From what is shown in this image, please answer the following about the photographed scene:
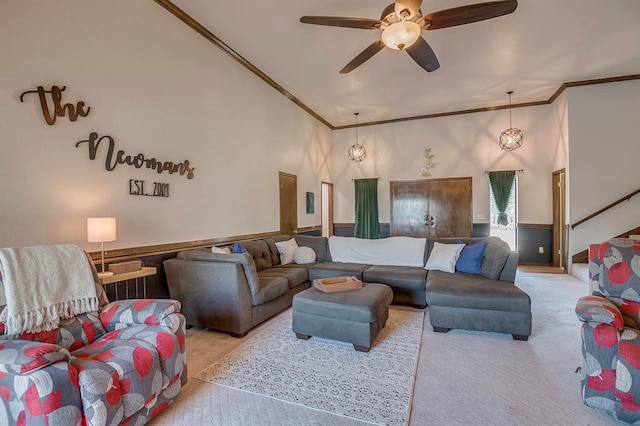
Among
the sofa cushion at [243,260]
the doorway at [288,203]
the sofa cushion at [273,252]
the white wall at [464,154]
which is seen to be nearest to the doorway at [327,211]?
the white wall at [464,154]

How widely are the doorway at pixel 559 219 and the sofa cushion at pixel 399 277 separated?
155 inches

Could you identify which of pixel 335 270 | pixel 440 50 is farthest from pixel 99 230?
pixel 440 50

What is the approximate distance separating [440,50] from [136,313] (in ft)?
16.1

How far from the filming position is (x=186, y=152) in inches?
150

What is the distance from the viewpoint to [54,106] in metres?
2.52

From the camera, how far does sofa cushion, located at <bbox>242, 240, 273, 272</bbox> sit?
4238mm

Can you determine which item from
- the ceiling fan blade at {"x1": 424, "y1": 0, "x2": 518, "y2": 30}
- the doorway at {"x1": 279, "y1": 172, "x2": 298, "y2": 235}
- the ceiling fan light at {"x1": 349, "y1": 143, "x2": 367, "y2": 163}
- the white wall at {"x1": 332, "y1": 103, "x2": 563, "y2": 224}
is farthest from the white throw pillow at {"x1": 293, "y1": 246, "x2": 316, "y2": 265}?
the white wall at {"x1": 332, "y1": 103, "x2": 563, "y2": 224}

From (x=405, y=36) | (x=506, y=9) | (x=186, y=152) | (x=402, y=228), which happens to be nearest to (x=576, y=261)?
(x=402, y=228)

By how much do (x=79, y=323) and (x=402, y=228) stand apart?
6.83 metres

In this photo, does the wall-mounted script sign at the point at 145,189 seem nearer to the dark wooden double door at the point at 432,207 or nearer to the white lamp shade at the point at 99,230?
the white lamp shade at the point at 99,230

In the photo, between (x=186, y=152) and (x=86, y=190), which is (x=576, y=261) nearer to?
(x=186, y=152)

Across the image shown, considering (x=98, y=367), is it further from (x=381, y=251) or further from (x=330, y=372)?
(x=381, y=251)

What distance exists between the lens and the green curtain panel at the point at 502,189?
680 centimetres

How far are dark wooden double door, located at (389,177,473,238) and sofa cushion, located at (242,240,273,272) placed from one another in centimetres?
421
